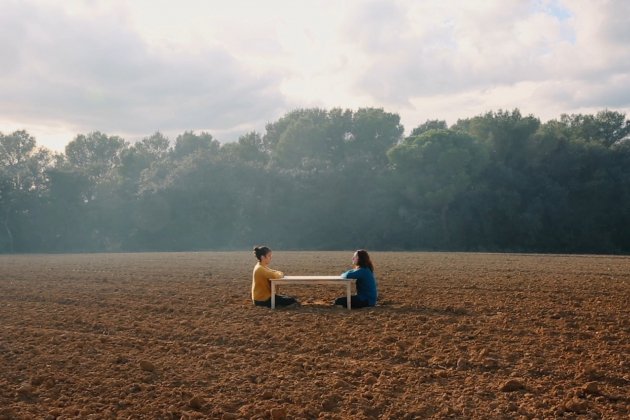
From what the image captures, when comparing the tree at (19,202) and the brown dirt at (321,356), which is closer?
the brown dirt at (321,356)

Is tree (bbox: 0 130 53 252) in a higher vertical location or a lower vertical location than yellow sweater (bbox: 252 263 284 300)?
higher

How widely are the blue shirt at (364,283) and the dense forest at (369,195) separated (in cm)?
3951

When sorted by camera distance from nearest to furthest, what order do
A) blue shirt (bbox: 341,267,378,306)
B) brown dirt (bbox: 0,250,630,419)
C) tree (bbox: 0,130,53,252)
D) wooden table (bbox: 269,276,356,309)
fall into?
brown dirt (bbox: 0,250,630,419), wooden table (bbox: 269,276,356,309), blue shirt (bbox: 341,267,378,306), tree (bbox: 0,130,53,252)

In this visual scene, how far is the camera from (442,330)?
990cm

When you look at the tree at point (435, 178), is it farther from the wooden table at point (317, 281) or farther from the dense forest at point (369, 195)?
the wooden table at point (317, 281)

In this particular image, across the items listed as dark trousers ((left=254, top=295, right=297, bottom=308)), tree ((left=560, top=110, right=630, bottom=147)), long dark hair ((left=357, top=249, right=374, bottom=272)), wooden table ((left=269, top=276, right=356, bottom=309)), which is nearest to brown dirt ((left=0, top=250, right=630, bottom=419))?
dark trousers ((left=254, top=295, right=297, bottom=308))

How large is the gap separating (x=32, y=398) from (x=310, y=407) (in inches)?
119

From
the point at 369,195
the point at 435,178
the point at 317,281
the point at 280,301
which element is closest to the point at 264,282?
the point at 280,301

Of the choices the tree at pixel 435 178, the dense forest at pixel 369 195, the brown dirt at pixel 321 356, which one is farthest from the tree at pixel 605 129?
the brown dirt at pixel 321 356

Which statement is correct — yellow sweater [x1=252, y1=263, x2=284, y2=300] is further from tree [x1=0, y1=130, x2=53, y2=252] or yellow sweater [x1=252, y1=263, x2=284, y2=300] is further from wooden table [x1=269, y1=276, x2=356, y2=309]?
tree [x1=0, y1=130, x2=53, y2=252]

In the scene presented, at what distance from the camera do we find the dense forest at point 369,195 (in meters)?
51.8

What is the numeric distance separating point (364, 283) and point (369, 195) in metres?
44.6

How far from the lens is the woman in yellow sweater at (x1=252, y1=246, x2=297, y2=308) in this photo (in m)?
12.7

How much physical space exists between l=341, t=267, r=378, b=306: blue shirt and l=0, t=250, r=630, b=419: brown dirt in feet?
1.12
